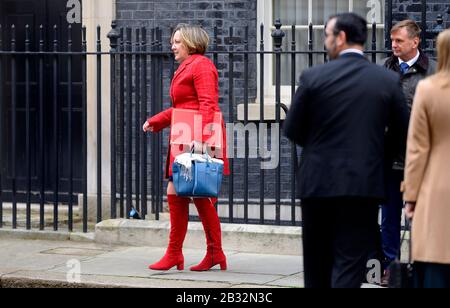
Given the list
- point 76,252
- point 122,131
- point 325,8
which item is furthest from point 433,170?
point 325,8

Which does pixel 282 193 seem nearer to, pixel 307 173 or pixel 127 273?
pixel 127 273

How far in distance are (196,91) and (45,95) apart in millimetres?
4013

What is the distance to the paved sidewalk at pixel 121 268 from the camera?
27.6 feet

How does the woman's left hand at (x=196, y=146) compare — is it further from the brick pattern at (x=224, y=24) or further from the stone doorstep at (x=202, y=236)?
the brick pattern at (x=224, y=24)

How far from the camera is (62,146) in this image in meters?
12.3

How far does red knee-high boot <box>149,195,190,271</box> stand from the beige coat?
297 centimetres

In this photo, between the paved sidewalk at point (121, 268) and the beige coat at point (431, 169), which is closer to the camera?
the beige coat at point (431, 169)

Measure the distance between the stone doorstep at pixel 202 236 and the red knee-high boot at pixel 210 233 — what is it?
88 cm

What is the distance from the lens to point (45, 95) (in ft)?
40.2

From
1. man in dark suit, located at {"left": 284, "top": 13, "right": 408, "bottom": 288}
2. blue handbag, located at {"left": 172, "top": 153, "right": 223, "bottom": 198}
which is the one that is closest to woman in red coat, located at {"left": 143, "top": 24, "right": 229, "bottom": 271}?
blue handbag, located at {"left": 172, "top": 153, "right": 223, "bottom": 198}

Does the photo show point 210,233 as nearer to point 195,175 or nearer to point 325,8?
point 195,175

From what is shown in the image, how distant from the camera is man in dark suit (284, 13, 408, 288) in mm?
6281

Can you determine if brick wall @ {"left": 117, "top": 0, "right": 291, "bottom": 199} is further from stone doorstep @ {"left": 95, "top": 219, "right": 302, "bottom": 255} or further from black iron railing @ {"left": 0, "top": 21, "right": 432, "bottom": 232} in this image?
stone doorstep @ {"left": 95, "top": 219, "right": 302, "bottom": 255}

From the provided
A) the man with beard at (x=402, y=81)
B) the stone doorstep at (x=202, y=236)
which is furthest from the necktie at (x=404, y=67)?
the stone doorstep at (x=202, y=236)
